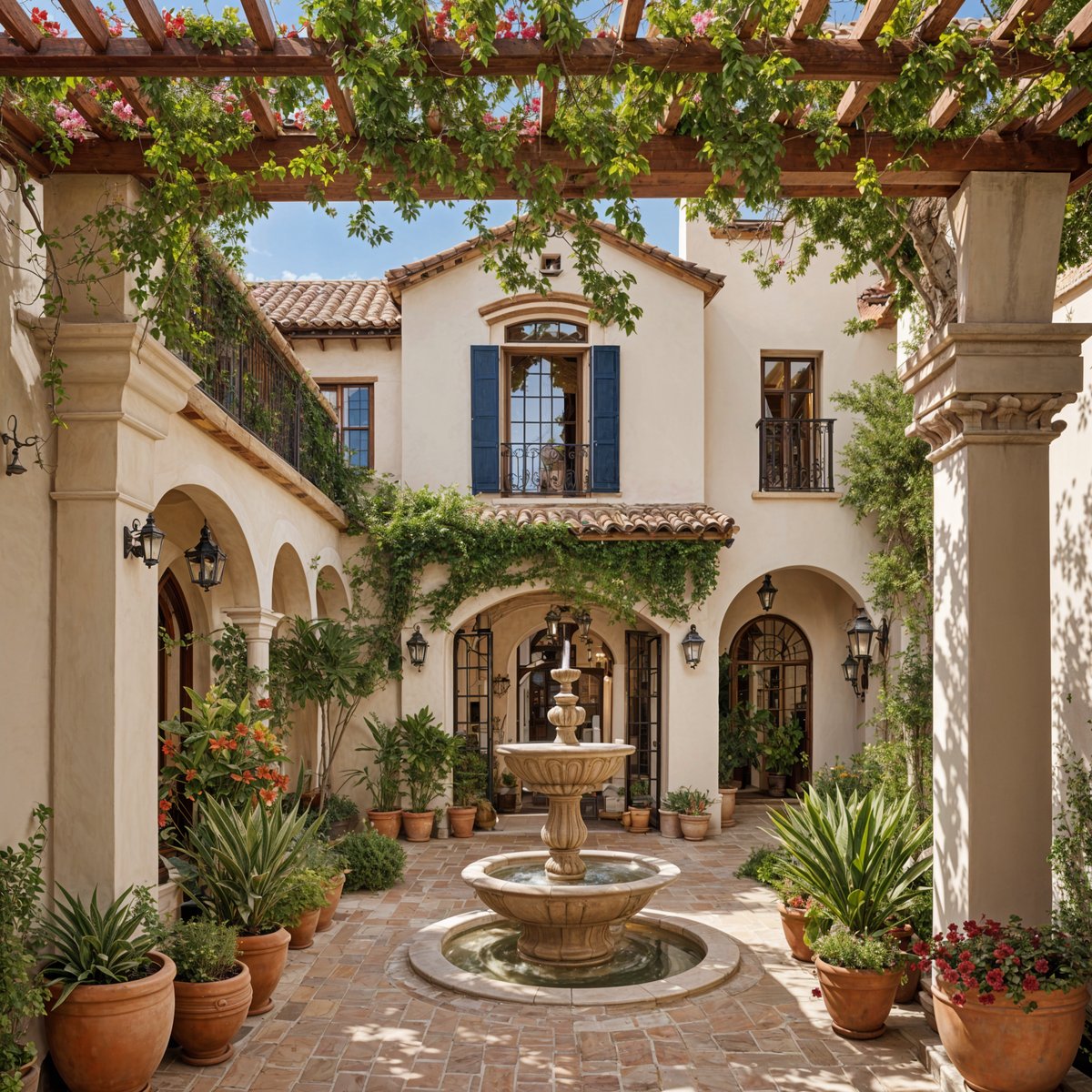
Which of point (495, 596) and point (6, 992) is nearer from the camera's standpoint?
point (6, 992)

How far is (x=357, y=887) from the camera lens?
34.2ft

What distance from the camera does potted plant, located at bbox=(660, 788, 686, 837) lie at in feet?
45.3

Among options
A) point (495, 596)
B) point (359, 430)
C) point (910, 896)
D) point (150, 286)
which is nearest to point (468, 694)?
point (495, 596)

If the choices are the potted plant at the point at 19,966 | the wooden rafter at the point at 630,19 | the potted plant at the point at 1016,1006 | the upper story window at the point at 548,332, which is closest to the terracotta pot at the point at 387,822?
the upper story window at the point at 548,332

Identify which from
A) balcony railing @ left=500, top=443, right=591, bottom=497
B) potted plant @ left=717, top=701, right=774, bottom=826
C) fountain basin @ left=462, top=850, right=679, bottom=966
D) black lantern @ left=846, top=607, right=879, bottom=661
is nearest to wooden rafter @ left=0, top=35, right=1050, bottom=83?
fountain basin @ left=462, top=850, right=679, bottom=966

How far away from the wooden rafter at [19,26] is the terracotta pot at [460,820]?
34.9 ft

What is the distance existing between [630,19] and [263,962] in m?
5.73

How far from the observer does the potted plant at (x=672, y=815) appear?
13805 mm

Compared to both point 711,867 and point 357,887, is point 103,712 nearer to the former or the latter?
point 357,887

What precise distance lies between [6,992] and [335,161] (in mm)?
3918

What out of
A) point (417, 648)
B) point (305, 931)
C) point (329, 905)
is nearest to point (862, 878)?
point (305, 931)

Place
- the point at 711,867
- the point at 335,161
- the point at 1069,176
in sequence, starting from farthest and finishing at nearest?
the point at 711,867, the point at 1069,176, the point at 335,161

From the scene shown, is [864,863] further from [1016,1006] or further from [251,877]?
[251,877]

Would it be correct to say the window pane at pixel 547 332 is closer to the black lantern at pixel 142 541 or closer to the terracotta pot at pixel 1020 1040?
the black lantern at pixel 142 541
